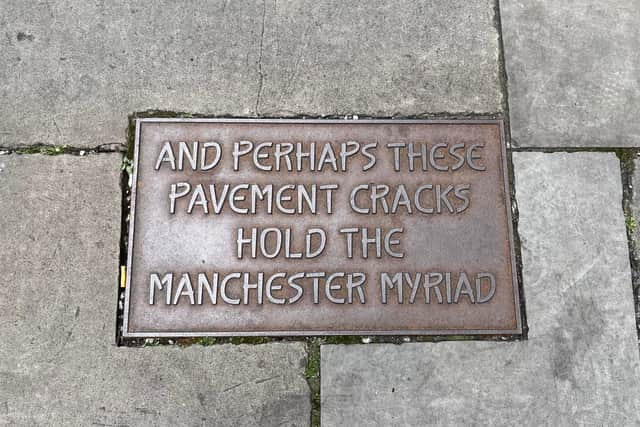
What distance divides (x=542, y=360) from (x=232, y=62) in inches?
80.7

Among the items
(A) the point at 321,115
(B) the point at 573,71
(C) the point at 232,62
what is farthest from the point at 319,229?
(B) the point at 573,71

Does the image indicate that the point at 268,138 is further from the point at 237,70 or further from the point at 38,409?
the point at 38,409

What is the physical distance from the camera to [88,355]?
2344mm

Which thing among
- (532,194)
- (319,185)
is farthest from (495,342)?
(319,185)

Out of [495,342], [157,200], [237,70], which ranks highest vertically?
[237,70]

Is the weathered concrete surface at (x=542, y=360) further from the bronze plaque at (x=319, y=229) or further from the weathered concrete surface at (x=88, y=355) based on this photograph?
the weathered concrete surface at (x=88, y=355)

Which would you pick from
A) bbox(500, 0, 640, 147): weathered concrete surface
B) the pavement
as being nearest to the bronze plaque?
the pavement

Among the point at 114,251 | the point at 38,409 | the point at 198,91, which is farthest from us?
the point at 198,91

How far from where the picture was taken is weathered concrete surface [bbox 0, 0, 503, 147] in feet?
8.55

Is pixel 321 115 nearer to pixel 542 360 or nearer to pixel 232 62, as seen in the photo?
pixel 232 62

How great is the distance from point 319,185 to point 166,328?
0.96 metres

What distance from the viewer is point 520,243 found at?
8.22 feet

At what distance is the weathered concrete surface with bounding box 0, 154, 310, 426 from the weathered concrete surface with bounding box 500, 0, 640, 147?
1655 mm

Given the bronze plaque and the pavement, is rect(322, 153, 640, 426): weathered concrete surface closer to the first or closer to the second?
the pavement
